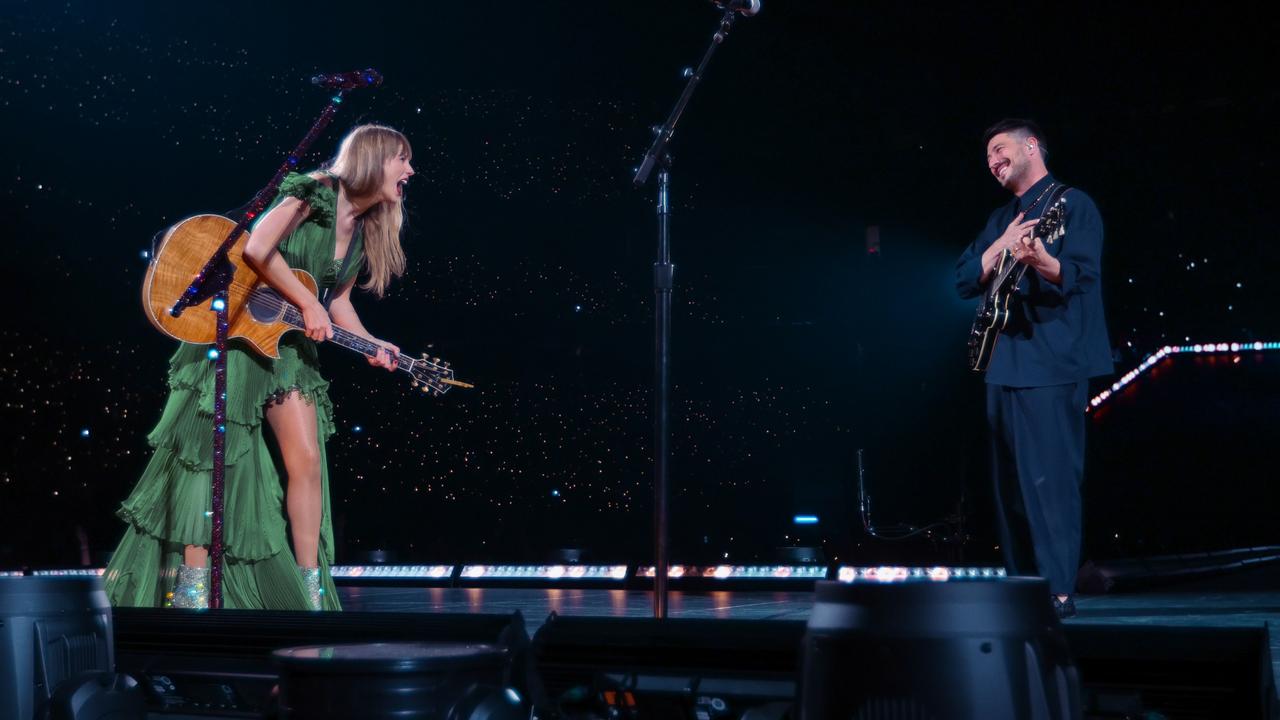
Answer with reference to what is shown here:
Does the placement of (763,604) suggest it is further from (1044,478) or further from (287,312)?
(287,312)

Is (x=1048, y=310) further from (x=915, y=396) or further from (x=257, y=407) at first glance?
(x=915, y=396)

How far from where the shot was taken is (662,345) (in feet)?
9.50

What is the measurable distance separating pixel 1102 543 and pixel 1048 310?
435 centimetres

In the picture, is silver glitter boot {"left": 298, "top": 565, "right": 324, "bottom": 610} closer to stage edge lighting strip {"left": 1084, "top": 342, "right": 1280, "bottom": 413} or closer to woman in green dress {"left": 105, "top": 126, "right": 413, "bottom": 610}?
woman in green dress {"left": 105, "top": 126, "right": 413, "bottom": 610}

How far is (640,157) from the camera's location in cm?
699

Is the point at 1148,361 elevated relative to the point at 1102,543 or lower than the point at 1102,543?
elevated

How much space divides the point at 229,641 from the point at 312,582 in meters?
1.63

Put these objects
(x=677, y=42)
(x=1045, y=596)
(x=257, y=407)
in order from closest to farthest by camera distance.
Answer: (x=1045, y=596) → (x=257, y=407) → (x=677, y=42)

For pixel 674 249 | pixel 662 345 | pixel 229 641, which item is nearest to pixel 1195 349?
pixel 674 249

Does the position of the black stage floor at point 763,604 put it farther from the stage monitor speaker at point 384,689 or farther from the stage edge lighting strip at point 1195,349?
the stage edge lighting strip at point 1195,349

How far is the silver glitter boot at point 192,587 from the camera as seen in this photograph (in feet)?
10.6

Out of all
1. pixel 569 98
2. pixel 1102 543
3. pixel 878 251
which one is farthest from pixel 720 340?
pixel 1102 543

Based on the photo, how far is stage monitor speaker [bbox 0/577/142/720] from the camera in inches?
47.4

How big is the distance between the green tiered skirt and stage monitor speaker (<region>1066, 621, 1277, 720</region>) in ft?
8.07
